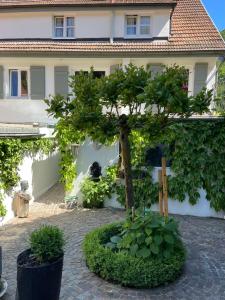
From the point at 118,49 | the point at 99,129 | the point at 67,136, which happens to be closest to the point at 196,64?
the point at 118,49

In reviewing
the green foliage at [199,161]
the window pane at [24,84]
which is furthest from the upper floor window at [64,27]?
the green foliage at [199,161]

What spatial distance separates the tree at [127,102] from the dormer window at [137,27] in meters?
10.5

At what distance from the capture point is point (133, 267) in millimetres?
4875

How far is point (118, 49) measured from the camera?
559 inches

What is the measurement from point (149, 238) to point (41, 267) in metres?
1.83

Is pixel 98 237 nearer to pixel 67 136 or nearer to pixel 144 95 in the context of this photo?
pixel 144 95

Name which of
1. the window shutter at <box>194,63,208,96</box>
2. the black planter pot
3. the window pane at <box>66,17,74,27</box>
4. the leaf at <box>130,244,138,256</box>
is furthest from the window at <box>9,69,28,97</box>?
the black planter pot

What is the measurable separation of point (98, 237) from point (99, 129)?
214 cm

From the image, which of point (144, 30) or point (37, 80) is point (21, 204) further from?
point (144, 30)

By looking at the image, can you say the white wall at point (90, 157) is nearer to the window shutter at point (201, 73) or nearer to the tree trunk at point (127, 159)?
the tree trunk at point (127, 159)

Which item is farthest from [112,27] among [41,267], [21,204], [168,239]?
[41,267]

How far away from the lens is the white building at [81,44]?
14.2 meters

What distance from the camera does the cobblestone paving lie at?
481 cm

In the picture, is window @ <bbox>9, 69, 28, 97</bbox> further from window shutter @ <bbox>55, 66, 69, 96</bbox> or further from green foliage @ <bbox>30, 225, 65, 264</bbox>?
green foliage @ <bbox>30, 225, 65, 264</bbox>
